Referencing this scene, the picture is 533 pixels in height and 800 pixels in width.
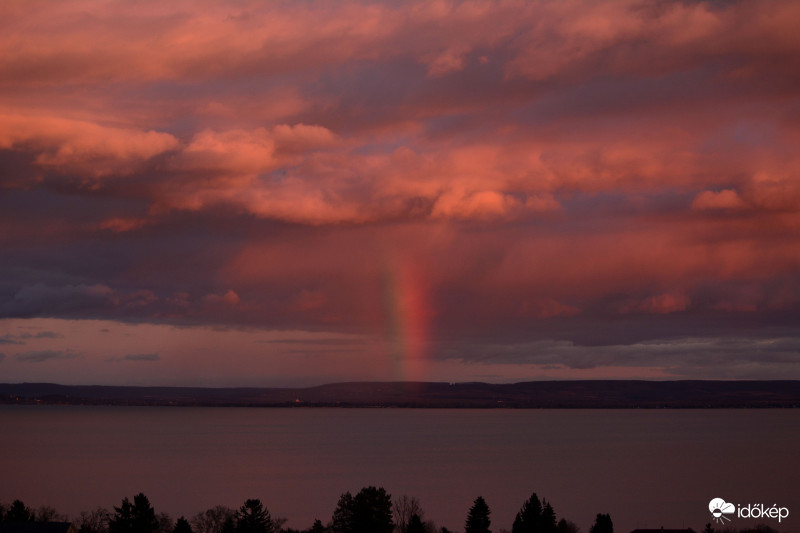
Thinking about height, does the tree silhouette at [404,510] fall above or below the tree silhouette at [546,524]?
below

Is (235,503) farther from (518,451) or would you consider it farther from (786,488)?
(518,451)

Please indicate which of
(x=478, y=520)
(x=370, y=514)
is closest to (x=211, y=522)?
(x=370, y=514)

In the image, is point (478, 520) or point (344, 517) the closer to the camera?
point (478, 520)

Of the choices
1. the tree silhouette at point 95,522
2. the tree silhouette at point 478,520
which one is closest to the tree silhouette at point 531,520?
the tree silhouette at point 478,520

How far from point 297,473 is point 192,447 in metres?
75.1

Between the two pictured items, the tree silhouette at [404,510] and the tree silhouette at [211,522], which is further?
the tree silhouette at [404,510]

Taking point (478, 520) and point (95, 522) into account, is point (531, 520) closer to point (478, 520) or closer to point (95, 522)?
point (478, 520)

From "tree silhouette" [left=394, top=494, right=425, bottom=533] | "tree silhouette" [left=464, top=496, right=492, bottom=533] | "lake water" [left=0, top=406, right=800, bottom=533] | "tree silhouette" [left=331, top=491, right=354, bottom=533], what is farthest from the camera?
"lake water" [left=0, top=406, right=800, bottom=533]

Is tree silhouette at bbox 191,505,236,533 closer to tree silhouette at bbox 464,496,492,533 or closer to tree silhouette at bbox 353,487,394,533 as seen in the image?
tree silhouette at bbox 353,487,394,533

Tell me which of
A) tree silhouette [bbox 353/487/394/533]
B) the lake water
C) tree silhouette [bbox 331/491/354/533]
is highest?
tree silhouette [bbox 353/487/394/533]

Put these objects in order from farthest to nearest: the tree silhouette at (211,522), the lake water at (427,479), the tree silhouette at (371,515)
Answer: the lake water at (427,479), the tree silhouette at (211,522), the tree silhouette at (371,515)

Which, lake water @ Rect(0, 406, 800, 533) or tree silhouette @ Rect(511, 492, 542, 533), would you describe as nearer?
tree silhouette @ Rect(511, 492, 542, 533)

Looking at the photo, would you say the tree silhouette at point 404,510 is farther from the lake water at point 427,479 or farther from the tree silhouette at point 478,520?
the tree silhouette at point 478,520

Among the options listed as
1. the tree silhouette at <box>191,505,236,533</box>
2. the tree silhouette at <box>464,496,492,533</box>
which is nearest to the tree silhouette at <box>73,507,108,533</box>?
the tree silhouette at <box>191,505,236,533</box>
